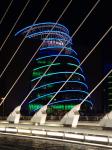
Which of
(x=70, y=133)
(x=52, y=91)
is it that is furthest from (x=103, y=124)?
(x=52, y=91)

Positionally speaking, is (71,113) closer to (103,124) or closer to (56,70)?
(103,124)

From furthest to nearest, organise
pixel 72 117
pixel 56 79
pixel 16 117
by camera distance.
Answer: pixel 56 79 → pixel 16 117 → pixel 72 117

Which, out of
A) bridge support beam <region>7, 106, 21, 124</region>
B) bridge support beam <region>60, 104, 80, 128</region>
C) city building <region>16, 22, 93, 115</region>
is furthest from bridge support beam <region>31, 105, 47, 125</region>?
city building <region>16, 22, 93, 115</region>

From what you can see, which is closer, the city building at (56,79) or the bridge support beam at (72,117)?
the bridge support beam at (72,117)

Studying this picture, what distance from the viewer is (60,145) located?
53.0ft

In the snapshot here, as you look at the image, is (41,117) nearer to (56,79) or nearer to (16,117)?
(16,117)

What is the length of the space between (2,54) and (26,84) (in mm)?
9264

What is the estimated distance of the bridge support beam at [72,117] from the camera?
20214mm

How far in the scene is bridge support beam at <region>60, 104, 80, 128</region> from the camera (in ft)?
66.3

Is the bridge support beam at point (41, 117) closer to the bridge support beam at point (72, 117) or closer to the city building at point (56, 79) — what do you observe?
the bridge support beam at point (72, 117)

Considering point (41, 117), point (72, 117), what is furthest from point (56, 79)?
point (72, 117)

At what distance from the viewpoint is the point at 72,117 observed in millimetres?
21016

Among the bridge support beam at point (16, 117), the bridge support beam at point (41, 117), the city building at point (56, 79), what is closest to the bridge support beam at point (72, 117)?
the bridge support beam at point (41, 117)

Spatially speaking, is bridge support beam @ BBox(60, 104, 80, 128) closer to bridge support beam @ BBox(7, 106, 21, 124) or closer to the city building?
bridge support beam @ BBox(7, 106, 21, 124)
